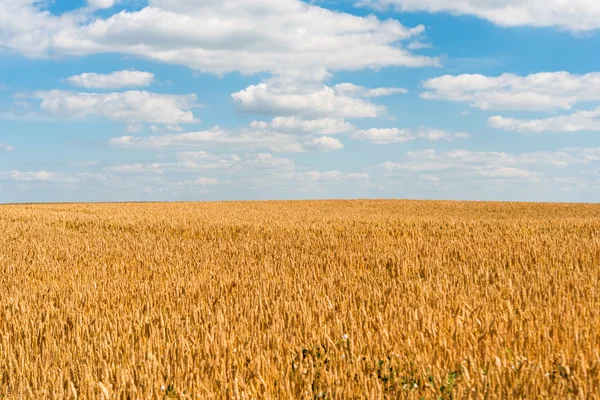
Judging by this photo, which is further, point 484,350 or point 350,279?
point 350,279

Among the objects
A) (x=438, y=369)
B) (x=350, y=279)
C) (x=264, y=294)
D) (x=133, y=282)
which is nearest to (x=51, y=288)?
(x=133, y=282)

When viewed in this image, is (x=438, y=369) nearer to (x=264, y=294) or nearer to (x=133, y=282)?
(x=264, y=294)

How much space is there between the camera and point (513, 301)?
653 centimetres

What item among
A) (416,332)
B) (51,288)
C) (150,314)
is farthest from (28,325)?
(416,332)

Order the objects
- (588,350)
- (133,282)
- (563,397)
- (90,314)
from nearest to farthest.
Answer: (563,397) → (588,350) → (90,314) → (133,282)

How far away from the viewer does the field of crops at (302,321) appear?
3.69 meters

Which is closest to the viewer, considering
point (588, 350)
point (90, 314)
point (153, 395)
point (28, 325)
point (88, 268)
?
point (153, 395)

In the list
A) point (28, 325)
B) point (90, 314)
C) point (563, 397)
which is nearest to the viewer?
point (563, 397)

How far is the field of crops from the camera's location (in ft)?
12.1

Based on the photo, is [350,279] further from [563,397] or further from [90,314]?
[563,397]

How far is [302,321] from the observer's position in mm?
5461

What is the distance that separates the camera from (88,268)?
1015 centimetres

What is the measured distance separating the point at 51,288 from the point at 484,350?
6448 millimetres

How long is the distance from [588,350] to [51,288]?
23.4ft
